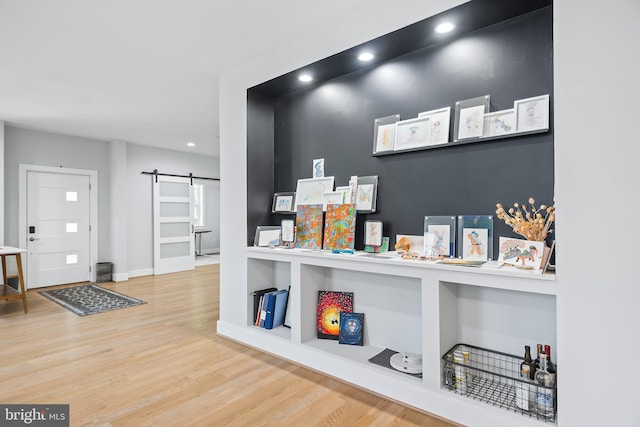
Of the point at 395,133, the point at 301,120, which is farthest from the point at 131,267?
the point at 395,133

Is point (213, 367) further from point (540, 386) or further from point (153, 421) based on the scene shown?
point (540, 386)

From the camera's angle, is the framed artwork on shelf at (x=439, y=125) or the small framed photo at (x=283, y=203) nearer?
the framed artwork on shelf at (x=439, y=125)

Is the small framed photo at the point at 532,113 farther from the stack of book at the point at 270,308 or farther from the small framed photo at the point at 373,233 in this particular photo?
the stack of book at the point at 270,308

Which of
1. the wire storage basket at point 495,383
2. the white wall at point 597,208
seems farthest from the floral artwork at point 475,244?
the wire storage basket at point 495,383

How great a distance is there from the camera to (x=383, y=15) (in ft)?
7.37

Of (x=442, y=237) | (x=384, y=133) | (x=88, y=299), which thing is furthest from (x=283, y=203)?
(x=88, y=299)

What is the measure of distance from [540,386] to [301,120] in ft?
8.52

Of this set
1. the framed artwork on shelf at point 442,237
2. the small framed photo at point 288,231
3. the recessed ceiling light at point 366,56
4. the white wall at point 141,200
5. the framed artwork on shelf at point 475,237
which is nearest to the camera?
the framed artwork on shelf at point 475,237

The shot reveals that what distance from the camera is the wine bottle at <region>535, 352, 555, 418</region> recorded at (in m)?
1.70

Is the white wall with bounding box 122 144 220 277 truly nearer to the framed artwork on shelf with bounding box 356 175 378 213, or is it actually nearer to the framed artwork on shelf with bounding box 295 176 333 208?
the framed artwork on shelf with bounding box 295 176 333 208

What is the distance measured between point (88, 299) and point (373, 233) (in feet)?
14.7

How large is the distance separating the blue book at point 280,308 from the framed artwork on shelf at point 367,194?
1.13m

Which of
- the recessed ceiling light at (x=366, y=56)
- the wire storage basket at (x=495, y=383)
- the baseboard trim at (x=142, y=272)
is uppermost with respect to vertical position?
the recessed ceiling light at (x=366, y=56)

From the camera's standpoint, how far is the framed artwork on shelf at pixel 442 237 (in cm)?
220
